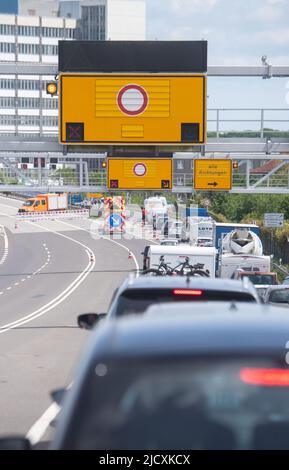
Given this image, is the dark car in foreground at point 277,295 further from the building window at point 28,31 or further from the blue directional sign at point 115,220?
the building window at point 28,31

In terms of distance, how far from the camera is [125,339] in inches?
185

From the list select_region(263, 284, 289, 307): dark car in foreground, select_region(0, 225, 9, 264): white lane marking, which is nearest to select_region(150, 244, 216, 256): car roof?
select_region(263, 284, 289, 307): dark car in foreground

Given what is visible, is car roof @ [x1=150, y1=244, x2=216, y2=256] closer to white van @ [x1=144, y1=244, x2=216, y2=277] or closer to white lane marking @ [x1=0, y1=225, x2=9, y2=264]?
white van @ [x1=144, y1=244, x2=216, y2=277]

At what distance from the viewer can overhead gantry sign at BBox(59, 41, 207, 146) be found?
2700 cm

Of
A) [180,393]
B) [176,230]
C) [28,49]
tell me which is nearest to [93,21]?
[28,49]

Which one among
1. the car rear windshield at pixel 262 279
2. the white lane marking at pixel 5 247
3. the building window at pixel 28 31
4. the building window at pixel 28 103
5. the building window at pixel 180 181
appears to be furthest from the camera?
the building window at pixel 28 31

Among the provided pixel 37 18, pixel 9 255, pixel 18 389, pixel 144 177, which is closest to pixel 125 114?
pixel 144 177

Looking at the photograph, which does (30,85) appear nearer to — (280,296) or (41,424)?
(280,296)

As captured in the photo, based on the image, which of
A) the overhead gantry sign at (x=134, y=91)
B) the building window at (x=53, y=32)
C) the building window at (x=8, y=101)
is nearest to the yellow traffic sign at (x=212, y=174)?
the overhead gantry sign at (x=134, y=91)

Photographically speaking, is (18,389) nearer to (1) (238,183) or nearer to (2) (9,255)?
(1) (238,183)

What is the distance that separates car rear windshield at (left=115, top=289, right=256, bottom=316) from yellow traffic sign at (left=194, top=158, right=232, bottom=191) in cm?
2625

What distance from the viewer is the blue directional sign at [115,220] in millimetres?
78438

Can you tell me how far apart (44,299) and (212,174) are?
8.12 meters
